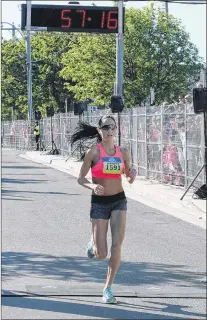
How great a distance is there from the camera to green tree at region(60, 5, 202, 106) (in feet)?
136

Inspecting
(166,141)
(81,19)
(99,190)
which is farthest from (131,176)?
(81,19)

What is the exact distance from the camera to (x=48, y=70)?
6700 cm

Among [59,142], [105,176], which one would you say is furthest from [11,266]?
[59,142]

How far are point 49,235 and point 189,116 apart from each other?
309 inches

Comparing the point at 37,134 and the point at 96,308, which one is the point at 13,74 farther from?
the point at 96,308

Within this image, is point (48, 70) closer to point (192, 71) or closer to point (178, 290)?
point (192, 71)

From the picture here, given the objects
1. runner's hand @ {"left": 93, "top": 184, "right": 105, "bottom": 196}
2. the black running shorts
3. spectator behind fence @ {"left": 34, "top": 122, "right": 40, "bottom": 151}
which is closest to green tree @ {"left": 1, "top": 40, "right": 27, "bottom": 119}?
spectator behind fence @ {"left": 34, "top": 122, "right": 40, "bottom": 151}

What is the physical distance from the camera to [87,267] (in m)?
A: 10.8

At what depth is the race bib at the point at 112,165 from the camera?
26.1ft

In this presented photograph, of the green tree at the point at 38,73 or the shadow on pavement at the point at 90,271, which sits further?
the green tree at the point at 38,73

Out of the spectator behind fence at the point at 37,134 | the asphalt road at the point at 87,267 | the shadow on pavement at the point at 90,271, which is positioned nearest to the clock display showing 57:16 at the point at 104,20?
the asphalt road at the point at 87,267

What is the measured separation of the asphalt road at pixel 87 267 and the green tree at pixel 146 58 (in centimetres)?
2318

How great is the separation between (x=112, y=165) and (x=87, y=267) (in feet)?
10.0

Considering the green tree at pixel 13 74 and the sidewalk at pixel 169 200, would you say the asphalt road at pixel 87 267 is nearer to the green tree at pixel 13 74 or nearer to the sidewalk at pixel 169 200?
the sidewalk at pixel 169 200
